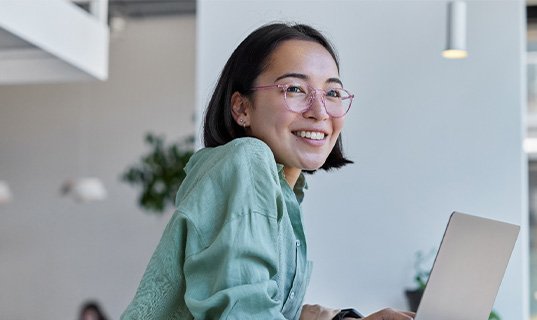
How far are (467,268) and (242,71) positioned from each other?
17.1 inches

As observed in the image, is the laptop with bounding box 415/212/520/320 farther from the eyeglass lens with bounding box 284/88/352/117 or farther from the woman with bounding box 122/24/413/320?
the eyeglass lens with bounding box 284/88/352/117

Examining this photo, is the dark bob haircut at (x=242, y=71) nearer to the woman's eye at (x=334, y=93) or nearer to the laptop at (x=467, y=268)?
the woman's eye at (x=334, y=93)

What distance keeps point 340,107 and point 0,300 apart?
930cm

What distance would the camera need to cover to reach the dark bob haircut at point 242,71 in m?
1.38

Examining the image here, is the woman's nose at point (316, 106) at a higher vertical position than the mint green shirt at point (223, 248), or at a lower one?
higher

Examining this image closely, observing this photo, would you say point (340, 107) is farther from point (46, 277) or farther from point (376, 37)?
point (46, 277)

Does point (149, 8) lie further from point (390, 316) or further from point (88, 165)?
point (390, 316)

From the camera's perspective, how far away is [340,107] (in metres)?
1.35

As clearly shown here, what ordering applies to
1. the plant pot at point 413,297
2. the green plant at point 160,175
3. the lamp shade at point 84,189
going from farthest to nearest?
the lamp shade at point 84,189 < the green plant at point 160,175 < the plant pot at point 413,297

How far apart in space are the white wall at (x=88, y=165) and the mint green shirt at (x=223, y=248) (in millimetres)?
8152

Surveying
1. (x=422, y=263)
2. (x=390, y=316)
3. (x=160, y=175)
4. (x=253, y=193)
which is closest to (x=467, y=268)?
(x=390, y=316)

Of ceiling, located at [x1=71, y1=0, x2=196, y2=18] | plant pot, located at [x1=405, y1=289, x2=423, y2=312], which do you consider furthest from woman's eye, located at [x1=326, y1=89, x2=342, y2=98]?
ceiling, located at [x1=71, y1=0, x2=196, y2=18]

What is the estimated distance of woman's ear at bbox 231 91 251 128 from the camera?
54.1 inches

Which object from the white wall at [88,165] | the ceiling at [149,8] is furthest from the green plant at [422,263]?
the ceiling at [149,8]
